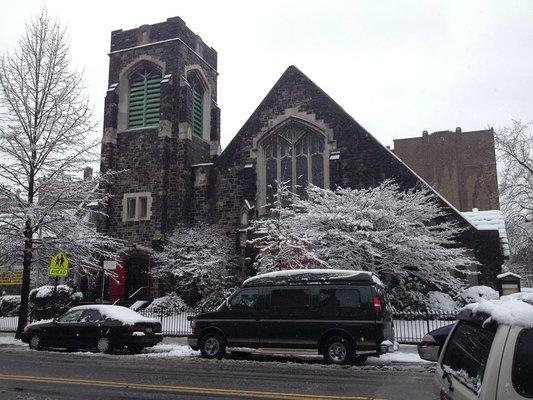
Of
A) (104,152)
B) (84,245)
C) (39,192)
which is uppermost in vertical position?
(104,152)

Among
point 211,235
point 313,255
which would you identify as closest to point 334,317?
point 313,255

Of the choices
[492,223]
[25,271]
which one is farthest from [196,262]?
[492,223]

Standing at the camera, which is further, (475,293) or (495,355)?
(475,293)

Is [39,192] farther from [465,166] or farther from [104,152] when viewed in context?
[465,166]

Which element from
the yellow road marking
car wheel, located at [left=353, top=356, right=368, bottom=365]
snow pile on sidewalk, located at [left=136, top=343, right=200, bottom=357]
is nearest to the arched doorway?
snow pile on sidewalk, located at [left=136, top=343, right=200, bottom=357]

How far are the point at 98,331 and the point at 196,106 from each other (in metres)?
18.2

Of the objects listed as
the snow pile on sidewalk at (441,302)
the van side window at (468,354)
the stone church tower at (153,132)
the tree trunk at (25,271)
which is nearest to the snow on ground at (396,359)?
the snow pile on sidewalk at (441,302)

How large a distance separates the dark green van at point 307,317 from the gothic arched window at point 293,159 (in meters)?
12.8

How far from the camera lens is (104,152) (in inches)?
1143

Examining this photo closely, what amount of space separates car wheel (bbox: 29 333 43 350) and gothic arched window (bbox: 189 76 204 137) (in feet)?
52.7

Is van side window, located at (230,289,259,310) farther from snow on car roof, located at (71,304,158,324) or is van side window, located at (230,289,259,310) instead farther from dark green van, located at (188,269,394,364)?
snow on car roof, located at (71,304,158,324)

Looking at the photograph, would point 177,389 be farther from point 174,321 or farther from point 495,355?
point 174,321

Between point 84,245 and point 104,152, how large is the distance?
11585 millimetres

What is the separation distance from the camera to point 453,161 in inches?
1971
